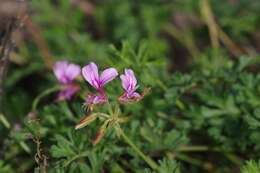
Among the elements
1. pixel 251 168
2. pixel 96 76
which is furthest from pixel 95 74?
pixel 251 168

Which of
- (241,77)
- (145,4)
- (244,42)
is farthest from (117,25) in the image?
(241,77)

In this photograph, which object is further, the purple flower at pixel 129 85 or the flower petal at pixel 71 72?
the flower petal at pixel 71 72

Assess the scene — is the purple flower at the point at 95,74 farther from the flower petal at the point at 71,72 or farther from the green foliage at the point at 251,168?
the green foliage at the point at 251,168

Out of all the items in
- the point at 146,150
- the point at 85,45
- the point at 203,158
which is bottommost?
the point at 203,158

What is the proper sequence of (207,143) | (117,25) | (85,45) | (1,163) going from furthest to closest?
(117,25)
(85,45)
(207,143)
(1,163)

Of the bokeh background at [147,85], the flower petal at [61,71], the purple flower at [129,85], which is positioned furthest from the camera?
the flower petal at [61,71]

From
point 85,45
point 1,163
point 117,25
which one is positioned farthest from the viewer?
point 117,25

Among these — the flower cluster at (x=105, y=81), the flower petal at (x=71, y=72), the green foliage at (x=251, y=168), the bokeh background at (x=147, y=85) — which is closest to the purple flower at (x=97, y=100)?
the flower cluster at (x=105, y=81)

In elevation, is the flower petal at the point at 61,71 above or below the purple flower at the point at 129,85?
above

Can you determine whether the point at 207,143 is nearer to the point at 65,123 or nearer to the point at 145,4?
the point at 65,123
